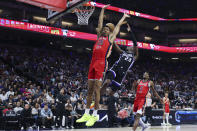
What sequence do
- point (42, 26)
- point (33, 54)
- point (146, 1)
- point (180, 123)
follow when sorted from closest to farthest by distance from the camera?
point (180, 123) < point (42, 26) < point (33, 54) < point (146, 1)

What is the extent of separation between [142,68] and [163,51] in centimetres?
366

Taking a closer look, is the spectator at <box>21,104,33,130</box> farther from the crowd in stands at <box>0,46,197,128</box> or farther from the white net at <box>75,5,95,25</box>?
the white net at <box>75,5,95,25</box>

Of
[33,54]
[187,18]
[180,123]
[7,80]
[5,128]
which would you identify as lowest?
[180,123]

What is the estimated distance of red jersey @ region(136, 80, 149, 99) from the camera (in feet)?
34.7

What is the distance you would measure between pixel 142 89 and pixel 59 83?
11040 mm

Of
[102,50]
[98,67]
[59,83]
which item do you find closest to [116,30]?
[102,50]

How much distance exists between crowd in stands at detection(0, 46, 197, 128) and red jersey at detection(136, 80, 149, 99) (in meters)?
4.57

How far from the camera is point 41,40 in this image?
28.9 metres

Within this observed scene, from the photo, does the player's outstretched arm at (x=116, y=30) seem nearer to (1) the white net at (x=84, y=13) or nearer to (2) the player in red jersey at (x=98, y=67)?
(2) the player in red jersey at (x=98, y=67)

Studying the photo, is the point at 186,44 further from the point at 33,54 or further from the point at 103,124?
the point at 103,124

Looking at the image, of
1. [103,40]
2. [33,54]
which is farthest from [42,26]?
[103,40]

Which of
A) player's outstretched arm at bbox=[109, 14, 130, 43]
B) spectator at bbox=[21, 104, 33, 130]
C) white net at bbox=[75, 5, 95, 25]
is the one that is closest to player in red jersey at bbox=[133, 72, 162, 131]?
white net at bbox=[75, 5, 95, 25]

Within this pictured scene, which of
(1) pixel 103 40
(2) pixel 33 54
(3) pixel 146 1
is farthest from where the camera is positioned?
(3) pixel 146 1

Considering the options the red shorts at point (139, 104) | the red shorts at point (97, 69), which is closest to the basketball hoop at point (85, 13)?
the red shorts at point (139, 104)
